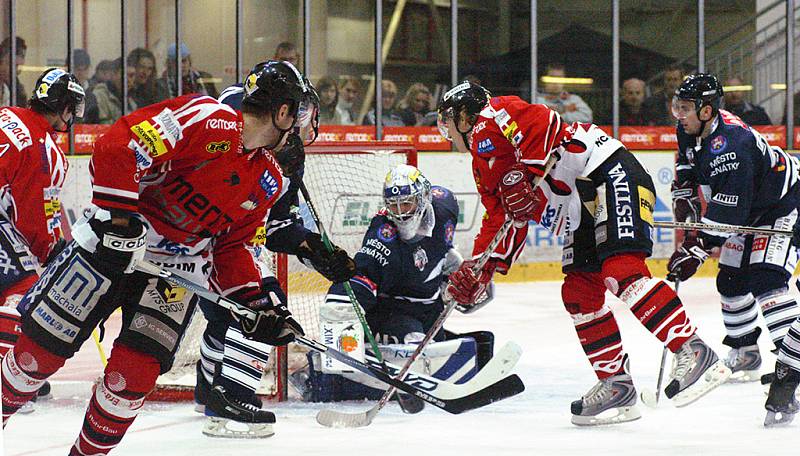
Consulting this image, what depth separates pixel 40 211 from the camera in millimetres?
3660

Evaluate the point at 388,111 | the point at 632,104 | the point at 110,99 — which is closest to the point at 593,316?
the point at 110,99

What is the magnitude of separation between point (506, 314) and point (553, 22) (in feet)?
12.0

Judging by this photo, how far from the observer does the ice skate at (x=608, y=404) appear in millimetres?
3568

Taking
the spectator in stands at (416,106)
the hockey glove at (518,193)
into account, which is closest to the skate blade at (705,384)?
the hockey glove at (518,193)

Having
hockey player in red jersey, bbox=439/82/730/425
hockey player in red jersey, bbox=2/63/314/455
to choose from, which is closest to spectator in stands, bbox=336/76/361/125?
hockey player in red jersey, bbox=439/82/730/425

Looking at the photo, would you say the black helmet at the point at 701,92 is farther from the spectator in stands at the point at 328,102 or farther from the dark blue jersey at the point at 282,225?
the spectator in stands at the point at 328,102

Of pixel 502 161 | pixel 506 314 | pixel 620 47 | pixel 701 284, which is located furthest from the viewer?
pixel 620 47

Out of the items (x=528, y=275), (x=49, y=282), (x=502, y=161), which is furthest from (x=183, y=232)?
(x=528, y=275)

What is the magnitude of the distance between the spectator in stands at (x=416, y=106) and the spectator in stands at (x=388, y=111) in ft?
0.20

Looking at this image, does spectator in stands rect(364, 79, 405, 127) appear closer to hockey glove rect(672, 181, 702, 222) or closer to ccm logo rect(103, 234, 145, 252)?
hockey glove rect(672, 181, 702, 222)

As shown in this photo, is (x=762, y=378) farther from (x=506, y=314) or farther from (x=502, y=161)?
(x=506, y=314)

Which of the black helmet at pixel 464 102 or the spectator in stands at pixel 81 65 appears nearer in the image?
the black helmet at pixel 464 102

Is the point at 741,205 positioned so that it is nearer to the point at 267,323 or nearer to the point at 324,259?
the point at 324,259

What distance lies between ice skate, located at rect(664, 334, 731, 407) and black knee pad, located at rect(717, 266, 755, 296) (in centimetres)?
120
